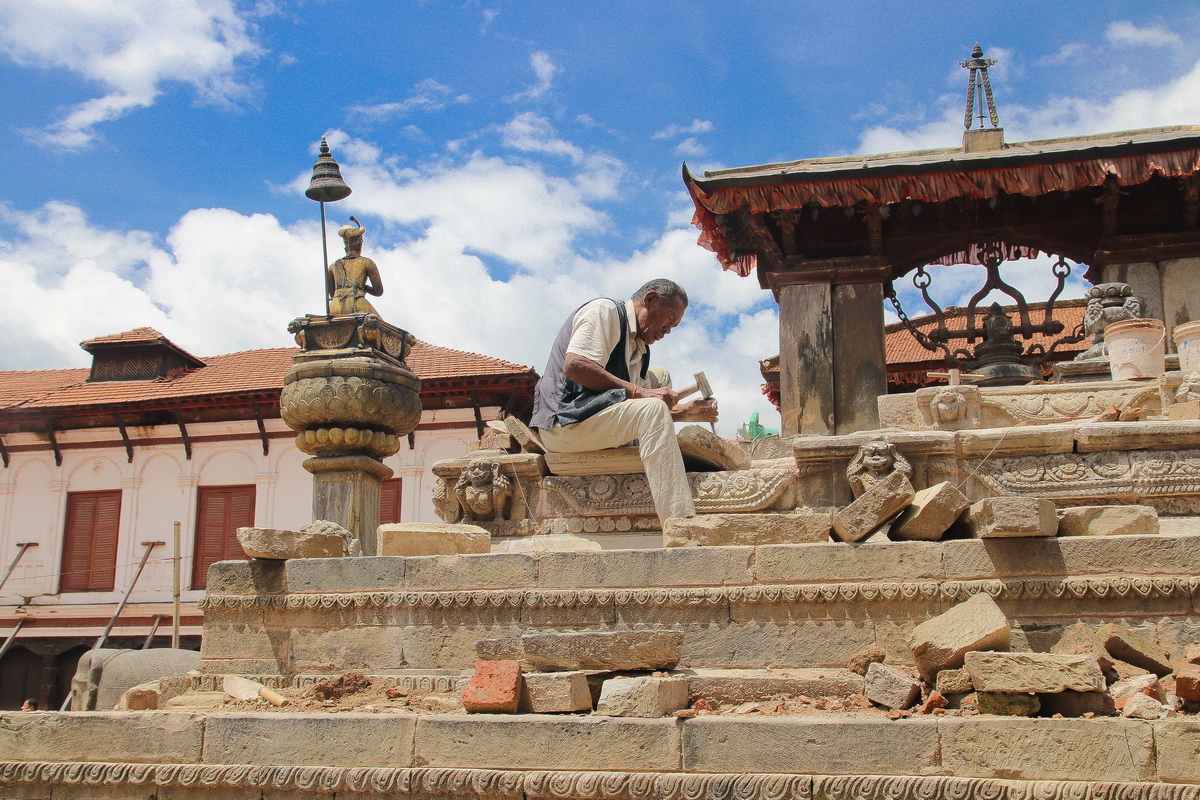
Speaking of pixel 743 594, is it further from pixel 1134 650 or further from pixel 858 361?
pixel 858 361

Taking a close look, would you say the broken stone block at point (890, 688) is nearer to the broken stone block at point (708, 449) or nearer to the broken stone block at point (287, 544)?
the broken stone block at point (708, 449)

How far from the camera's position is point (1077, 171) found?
34.7 ft

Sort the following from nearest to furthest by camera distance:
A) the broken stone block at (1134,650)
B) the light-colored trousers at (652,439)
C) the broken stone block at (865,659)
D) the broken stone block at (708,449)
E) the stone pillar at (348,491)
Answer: the broken stone block at (1134,650) → the broken stone block at (865,659) → the light-colored trousers at (652,439) → the broken stone block at (708,449) → the stone pillar at (348,491)

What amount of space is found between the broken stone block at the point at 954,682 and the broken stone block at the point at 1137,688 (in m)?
0.47

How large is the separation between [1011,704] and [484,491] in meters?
3.77

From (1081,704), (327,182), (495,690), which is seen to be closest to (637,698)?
(495,690)

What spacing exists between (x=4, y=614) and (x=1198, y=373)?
70.1 ft

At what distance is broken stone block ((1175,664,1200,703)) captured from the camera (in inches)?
144

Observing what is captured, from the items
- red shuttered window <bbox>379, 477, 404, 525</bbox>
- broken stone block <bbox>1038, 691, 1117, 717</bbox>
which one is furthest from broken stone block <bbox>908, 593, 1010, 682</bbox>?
red shuttered window <bbox>379, 477, 404, 525</bbox>

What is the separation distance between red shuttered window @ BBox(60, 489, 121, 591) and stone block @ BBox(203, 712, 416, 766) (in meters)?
19.2

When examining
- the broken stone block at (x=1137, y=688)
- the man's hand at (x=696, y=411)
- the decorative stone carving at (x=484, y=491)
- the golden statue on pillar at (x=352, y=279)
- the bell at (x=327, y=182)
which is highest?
the bell at (x=327, y=182)

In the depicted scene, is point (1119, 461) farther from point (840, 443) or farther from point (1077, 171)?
point (1077, 171)

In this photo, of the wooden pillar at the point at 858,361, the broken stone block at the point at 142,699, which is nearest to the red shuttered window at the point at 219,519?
Answer: the wooden pillar at the point at 858,361

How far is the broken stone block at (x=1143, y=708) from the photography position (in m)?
3.60
